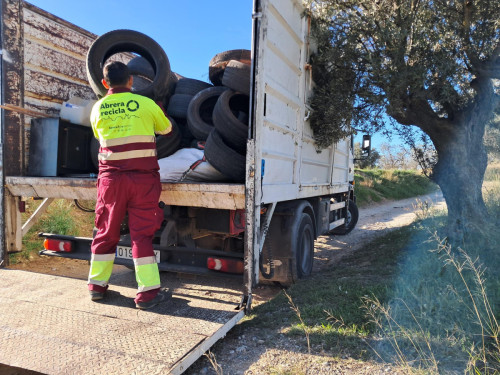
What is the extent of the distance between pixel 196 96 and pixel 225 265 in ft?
6.29

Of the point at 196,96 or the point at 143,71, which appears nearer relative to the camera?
the point at 196,96

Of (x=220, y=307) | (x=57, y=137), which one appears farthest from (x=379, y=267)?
(x=57, y=137)

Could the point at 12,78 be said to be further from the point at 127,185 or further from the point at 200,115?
the point at 127,185

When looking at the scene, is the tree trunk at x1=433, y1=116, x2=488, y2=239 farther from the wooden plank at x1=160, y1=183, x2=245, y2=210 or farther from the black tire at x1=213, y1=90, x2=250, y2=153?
the wooden plank at x1=160, y1=183, x2=245, y2=210

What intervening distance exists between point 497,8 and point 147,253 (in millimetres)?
4271

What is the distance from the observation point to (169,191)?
331cm

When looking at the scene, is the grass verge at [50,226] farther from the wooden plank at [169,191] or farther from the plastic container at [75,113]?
the plastic container at [75,113]

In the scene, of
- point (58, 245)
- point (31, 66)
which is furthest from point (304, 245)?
point (31, 66)

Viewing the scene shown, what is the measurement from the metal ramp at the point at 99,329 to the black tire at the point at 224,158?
3.84 ft

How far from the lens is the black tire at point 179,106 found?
4340 mm

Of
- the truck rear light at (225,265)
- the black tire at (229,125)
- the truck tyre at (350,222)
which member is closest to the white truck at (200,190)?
the truck rear light at (225,265)

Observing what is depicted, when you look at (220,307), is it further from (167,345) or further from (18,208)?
(18,208)

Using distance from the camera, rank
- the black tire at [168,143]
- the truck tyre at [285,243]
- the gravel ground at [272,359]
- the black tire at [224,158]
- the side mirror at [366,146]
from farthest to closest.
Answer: the side mirror at [366,146]
the truck tyre at [285,243]
the black tire at [168,143]
the black tire at [224,158]
the gravel ground at [272,359]

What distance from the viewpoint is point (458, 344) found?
254 centimetres
